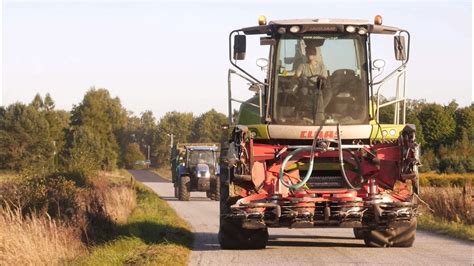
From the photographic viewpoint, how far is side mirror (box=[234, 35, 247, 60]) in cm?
1508

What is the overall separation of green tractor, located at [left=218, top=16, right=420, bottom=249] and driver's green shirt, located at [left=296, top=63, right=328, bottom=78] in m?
0.02

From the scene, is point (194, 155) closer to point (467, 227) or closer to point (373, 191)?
point (467, 227)

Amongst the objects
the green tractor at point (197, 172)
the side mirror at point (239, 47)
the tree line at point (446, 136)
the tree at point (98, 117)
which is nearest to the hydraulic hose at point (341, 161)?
the side mirror at point (239, 47)

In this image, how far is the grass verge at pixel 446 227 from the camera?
60.9 feet

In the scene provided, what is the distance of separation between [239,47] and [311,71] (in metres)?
1.51

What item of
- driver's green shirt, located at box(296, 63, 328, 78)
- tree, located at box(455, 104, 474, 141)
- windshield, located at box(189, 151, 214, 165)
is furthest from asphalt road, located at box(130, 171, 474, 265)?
tree, located at box(455, 104, 474, 141)

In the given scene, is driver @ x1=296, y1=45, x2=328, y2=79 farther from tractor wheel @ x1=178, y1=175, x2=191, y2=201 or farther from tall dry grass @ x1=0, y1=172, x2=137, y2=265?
tractor wheel @ x1=178, y1=175, x2=191, y2=201

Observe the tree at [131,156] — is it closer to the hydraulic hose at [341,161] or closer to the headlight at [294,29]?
the headlight at [294,29]

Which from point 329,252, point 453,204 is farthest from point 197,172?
point 329,252

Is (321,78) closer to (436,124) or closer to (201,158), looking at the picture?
(201,158)

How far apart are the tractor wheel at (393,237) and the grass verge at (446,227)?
2.47 metres

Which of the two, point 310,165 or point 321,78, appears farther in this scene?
point 321,78

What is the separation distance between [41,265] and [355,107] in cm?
615

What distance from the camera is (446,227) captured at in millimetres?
20656
